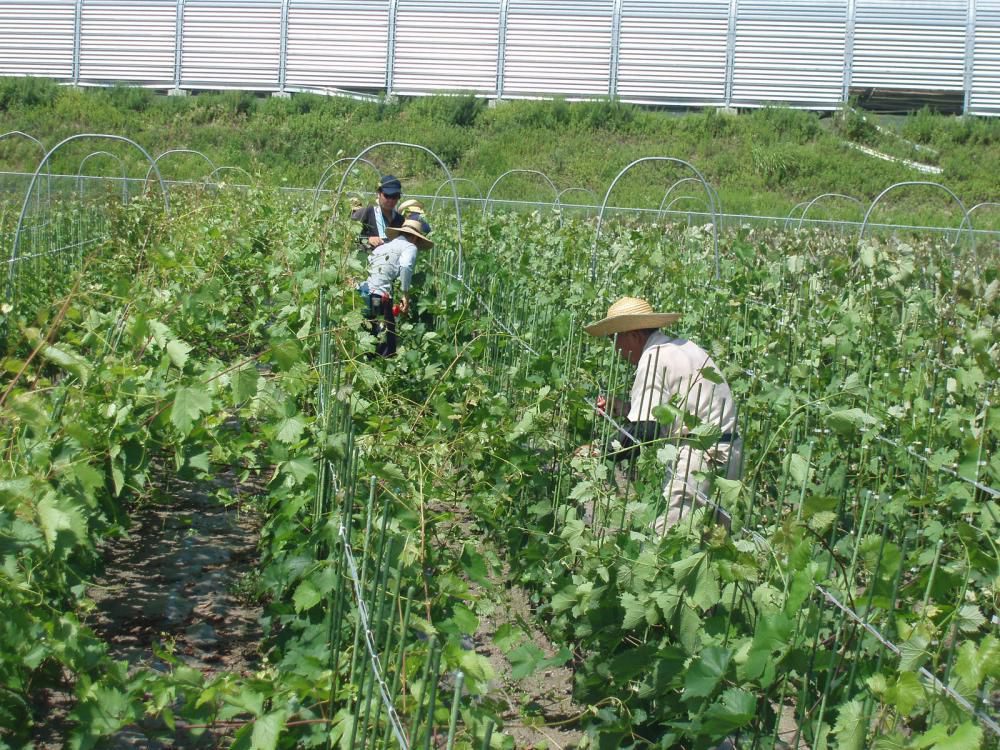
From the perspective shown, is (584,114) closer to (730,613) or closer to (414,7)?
(414,7)

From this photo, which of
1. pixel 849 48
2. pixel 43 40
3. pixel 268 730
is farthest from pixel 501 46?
pixel 268 730

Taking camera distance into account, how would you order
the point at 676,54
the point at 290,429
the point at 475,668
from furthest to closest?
the point at 676,54
the point at 290,429
the point at 475,668

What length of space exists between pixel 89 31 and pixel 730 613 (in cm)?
3118

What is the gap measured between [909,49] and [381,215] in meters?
23.8

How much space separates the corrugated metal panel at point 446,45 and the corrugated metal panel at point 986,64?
1155 centimetres

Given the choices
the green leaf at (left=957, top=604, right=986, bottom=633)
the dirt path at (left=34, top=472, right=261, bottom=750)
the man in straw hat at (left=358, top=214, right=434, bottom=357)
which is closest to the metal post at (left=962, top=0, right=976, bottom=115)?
the man in straw hat at (left=358, top=214, right=434, bottom=357)

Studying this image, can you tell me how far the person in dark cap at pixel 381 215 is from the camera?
23.6 ft

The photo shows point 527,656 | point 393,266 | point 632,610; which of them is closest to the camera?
point 632,610

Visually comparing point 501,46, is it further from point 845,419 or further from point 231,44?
point 845,419

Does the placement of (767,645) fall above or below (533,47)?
below

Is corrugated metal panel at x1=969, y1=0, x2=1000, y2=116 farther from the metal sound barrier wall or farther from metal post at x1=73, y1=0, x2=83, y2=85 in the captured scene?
metal post at x1=73, y1=0, x2=83, y2=85

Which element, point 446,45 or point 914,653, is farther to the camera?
point 446,45

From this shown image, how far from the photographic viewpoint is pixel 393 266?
646cm

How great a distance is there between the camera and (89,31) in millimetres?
29859
